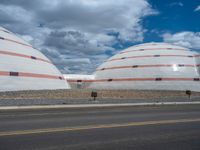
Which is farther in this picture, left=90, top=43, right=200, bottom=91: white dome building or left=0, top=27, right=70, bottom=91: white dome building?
left=90, top=43, right=200, bottom=91: white dome building

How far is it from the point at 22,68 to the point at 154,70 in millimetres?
22422

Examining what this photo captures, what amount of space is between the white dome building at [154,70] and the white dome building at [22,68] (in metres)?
13.1

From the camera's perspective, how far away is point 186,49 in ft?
168

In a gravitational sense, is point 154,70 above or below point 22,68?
above

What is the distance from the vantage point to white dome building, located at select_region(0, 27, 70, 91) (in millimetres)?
30234

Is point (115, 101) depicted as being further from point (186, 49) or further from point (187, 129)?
point (186, 49)

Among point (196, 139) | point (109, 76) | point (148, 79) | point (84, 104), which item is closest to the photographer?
point (196, 139)

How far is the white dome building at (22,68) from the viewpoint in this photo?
30234mm

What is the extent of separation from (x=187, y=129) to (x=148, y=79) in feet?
117

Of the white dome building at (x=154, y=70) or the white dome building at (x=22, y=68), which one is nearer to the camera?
the white dome building at (x=22, y=68)

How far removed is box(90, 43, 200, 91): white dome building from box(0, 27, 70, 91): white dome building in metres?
13.1

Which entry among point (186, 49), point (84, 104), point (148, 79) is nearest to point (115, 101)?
point (84, 104)

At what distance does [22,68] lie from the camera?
32.2m

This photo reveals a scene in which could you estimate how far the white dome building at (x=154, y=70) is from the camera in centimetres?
4400
